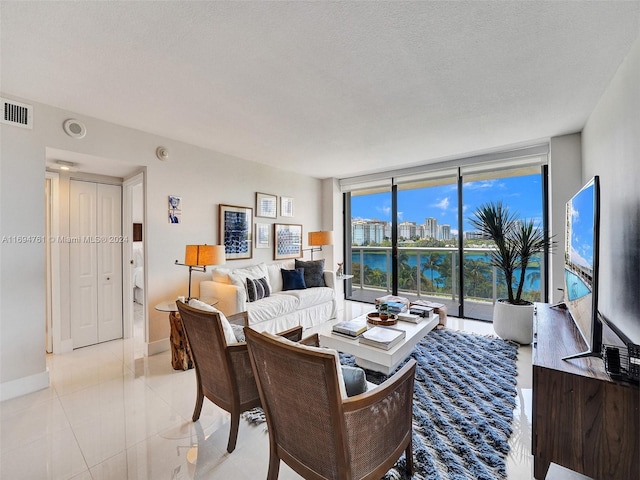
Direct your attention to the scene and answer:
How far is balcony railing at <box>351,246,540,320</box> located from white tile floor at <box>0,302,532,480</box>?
1896mm

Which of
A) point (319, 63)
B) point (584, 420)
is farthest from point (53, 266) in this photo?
point (584, 420)

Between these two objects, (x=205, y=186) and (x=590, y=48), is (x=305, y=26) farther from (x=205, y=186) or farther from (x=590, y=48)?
(x=205, y=186)

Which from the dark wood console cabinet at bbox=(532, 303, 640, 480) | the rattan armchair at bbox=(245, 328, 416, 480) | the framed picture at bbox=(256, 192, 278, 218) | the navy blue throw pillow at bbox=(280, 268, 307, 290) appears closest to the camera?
the rattan armchair at bbox=(245, 328, 416, 480)

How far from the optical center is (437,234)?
15.7ft

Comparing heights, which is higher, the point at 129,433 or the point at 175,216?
the point at 175,216

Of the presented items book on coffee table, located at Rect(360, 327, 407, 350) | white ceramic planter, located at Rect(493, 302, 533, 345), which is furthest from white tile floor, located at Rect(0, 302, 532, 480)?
book on coffee table, located at Rect(360, 327, 407, 350)

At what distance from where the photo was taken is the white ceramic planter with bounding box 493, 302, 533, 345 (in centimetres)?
317

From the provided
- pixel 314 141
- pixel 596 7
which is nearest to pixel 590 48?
pixel 596 7

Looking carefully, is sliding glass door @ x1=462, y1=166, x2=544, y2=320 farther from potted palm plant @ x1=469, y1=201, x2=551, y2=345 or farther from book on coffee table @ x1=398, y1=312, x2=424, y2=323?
book on coffee table @ x1=398, y1=312, x2=424, y2=323

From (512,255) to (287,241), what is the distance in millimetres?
3213

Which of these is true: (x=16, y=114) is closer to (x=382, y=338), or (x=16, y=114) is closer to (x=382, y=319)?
(x=382, y=338)

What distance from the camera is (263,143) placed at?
11.5ft

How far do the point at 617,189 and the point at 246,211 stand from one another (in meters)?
3.90

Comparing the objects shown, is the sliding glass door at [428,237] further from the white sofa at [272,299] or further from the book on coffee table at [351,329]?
the book on coffee table at [351,329]
